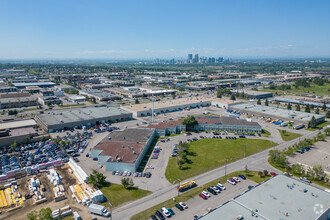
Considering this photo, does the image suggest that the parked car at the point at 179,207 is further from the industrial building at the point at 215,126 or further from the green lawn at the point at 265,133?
the green lawn at the point at 265,133

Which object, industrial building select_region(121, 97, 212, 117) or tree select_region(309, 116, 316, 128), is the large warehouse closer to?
industrial building select_region(121, 97, 212, 117)

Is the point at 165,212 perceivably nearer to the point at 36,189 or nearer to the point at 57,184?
the point at 57,184

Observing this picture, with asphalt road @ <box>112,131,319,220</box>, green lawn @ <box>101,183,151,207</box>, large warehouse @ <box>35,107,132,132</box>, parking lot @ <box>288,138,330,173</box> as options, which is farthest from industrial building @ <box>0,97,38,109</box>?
parking lot @ <box>288,138,330,173</box>

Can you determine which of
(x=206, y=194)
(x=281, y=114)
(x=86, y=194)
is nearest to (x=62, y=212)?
(x=86, y=194)

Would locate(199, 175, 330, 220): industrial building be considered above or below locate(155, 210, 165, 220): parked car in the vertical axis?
above

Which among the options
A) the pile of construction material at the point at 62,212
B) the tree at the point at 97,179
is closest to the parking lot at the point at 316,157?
the tree at the point at 97,179

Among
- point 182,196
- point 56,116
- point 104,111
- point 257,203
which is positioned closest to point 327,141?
point 257,203
